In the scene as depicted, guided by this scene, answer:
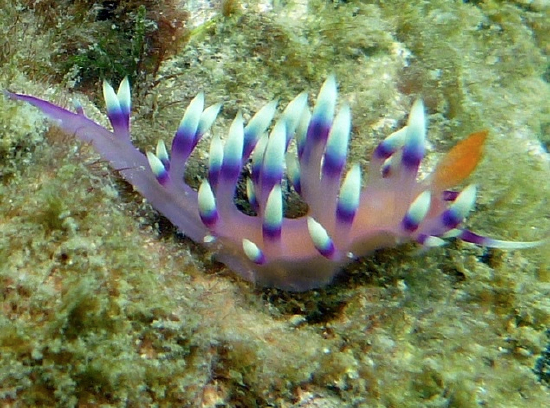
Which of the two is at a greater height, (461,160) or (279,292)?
(461,160)

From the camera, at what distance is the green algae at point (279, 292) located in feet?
5.02

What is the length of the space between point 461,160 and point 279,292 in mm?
964

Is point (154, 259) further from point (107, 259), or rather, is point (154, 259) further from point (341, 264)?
point (341, 264)

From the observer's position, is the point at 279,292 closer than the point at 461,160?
No

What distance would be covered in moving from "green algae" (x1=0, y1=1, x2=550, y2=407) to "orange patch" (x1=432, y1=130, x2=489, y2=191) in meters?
0.42

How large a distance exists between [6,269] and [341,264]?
130cm

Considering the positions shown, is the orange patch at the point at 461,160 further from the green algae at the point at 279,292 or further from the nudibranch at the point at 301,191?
the green algae at the point at 279,292

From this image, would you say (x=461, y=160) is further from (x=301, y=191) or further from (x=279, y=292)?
(x=279, y=292)

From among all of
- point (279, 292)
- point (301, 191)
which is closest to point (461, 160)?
point (301, 191)

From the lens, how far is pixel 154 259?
1.86 metres

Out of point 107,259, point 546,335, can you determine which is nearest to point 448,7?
point 546,335

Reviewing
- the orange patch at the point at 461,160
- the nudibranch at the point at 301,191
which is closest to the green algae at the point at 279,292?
the nudibranch at the point at 301,191

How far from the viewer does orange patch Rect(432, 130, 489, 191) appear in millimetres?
1918

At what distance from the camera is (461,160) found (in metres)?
1.93
